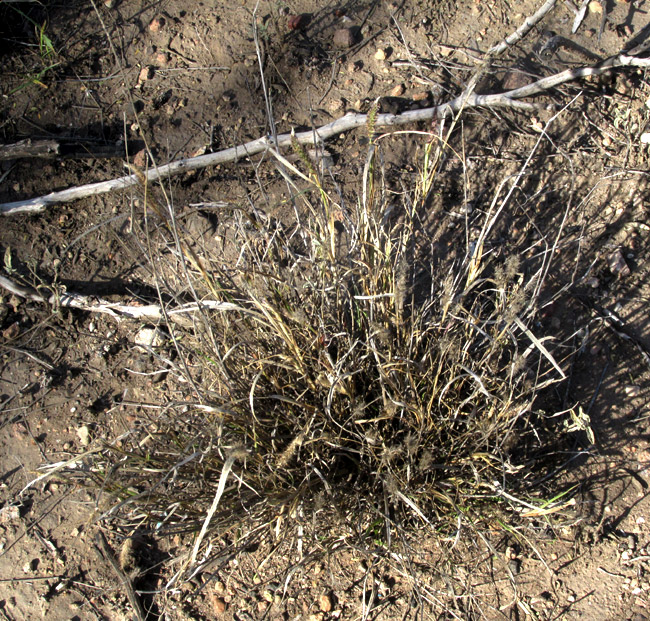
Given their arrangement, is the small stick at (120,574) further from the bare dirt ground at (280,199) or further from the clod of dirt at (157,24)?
the clod of dirt at (157,24)

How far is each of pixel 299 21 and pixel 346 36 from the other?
0.79 feet

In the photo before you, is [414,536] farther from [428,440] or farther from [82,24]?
[82,24]

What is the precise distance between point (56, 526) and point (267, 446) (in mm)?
1011

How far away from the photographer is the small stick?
70.9 inches

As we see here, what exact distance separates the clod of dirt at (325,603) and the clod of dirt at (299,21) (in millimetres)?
2406

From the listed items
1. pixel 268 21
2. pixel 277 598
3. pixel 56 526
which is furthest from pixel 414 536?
pixel 268 21

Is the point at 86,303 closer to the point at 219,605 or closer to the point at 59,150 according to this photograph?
the point at 59,150

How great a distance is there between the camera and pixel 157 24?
8.86ft

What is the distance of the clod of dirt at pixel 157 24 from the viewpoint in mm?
2693

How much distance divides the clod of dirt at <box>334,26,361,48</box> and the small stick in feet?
7.56

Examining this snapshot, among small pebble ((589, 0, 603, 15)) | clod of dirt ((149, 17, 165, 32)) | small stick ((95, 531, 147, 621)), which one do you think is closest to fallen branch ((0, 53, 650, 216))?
small pebble ((589, 0, 603, 15))

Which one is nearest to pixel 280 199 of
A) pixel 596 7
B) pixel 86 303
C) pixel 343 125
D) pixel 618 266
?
pixel 343 125

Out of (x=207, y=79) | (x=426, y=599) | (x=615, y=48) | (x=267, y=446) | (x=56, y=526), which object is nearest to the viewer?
(x=267, y=446)

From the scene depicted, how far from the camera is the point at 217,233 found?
233 cm
